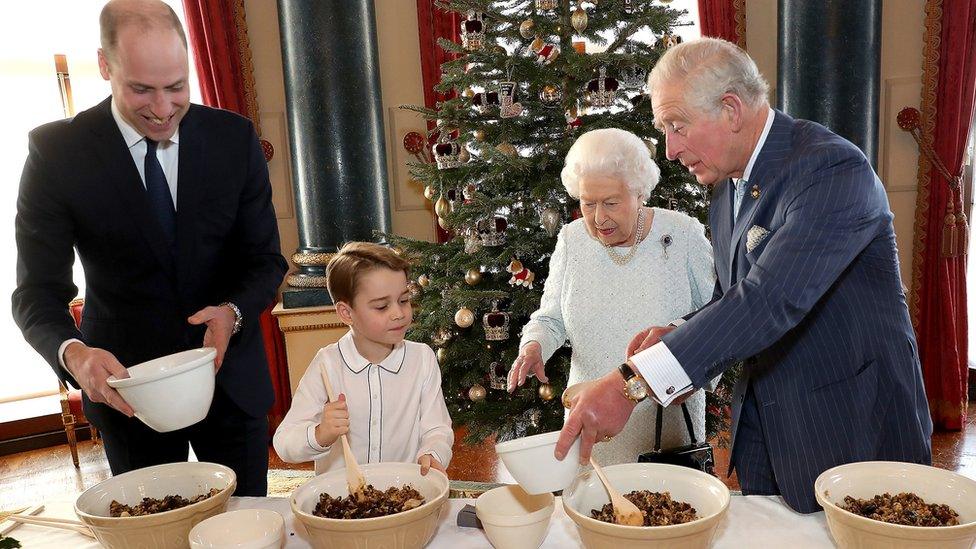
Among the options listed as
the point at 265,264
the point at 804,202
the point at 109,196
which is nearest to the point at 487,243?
the point at 265,264

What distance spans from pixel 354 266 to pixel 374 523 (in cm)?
85

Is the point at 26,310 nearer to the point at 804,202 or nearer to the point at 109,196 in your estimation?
the point at 109,196

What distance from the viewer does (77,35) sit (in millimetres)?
5098

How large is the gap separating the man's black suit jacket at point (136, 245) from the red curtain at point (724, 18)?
3.81 m

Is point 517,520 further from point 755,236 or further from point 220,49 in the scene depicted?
point 220,49

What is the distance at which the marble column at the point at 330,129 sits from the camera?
15.3ft

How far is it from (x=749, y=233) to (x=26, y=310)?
1642 mm

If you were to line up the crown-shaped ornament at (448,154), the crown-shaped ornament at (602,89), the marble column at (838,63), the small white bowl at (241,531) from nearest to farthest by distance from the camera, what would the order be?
the small white bowl at (241,531) < the crown-shaped ornament at (602,89) < the crown-shaped ornament at (448,154) < the marble column at (838,63)

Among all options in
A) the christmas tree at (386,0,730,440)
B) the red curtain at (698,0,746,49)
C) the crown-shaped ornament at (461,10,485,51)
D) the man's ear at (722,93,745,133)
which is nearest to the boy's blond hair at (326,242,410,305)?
the man's ear at (722,93,745,133)

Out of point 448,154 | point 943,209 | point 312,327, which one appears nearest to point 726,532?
point 448,154

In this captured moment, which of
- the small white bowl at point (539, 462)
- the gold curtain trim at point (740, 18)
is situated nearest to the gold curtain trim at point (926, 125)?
the gold curtain trim at point (740, 18)

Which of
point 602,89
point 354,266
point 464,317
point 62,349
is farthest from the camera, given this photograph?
point 464,317

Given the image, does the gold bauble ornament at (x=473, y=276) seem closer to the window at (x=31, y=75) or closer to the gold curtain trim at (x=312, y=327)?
the gold curtain trim at (x=312, y=327)

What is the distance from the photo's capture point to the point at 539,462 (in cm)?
122
